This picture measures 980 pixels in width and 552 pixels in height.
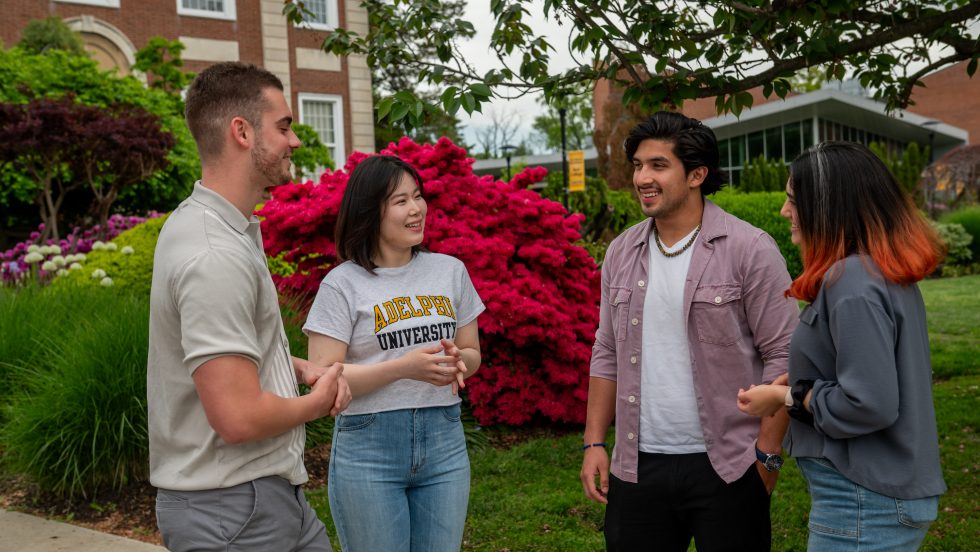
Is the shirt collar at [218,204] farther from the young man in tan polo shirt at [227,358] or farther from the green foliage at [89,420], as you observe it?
the green foliage at [89,420]

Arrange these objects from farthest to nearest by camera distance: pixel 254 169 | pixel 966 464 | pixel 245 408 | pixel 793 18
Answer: pixel 966 464 < pixel 793 18 < pixel 254 169 < pixel 245 408

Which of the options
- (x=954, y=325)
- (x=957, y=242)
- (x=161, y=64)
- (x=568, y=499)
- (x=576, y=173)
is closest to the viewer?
(x=568, y=499)

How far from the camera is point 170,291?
2006 mm

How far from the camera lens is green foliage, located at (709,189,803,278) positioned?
18344mm

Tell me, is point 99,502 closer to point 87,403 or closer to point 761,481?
point 87,403

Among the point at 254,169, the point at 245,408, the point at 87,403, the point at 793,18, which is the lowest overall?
the point at 87,403

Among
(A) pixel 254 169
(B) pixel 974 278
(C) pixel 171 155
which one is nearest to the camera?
(A) pixel 254 169

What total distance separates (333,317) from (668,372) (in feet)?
3.85

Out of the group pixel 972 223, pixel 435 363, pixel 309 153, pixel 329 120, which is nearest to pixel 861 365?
pixel 435 363

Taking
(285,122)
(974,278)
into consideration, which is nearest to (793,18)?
(285,122)

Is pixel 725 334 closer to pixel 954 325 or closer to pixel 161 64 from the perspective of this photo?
pixel 954 325

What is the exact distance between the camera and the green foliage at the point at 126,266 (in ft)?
28.8

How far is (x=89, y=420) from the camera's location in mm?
5410

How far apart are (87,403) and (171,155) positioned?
12.7m
